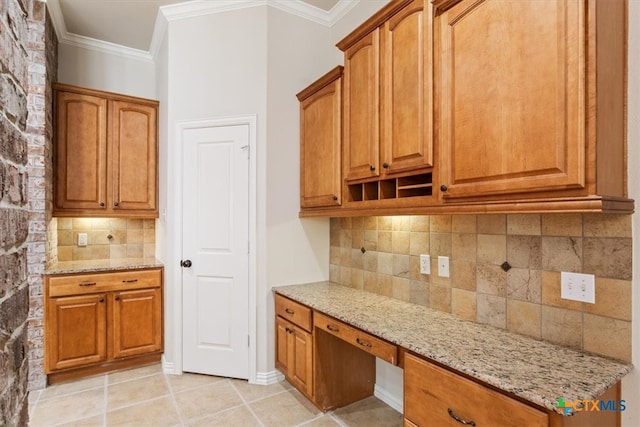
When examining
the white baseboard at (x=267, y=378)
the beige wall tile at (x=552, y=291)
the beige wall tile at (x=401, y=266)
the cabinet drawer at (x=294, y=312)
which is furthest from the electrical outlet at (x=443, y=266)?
the white baseboard at (x=267, y=378)

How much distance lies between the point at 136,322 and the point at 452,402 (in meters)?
2.78

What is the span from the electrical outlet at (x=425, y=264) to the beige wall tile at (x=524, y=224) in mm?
545

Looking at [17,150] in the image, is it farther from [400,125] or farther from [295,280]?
[295,280]

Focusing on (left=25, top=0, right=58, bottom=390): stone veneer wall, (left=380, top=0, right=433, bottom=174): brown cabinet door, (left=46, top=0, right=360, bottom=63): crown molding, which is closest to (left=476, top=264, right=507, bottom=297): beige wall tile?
(left=380, top=0, right=433, bottom=174): brown cabinet door

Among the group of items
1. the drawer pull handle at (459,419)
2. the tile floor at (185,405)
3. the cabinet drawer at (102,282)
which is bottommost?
the tile floor at (185,405)

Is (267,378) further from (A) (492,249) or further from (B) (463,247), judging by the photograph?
(A) (492,249)

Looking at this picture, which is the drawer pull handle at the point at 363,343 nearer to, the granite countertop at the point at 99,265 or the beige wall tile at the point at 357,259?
the beige wall tile at the point at 357,259

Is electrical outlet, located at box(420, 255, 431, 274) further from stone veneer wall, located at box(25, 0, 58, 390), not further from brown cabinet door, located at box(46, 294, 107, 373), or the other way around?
stone veneer wall, located at box(25, 0, 58, 390)

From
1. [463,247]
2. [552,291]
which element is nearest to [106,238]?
[463,247]

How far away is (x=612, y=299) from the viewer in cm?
138

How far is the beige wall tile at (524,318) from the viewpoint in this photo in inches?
64.0

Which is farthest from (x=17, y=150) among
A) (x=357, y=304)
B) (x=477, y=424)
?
(x=357, y=304)

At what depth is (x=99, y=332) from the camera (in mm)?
3031

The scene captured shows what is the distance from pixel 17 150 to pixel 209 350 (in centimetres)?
245
